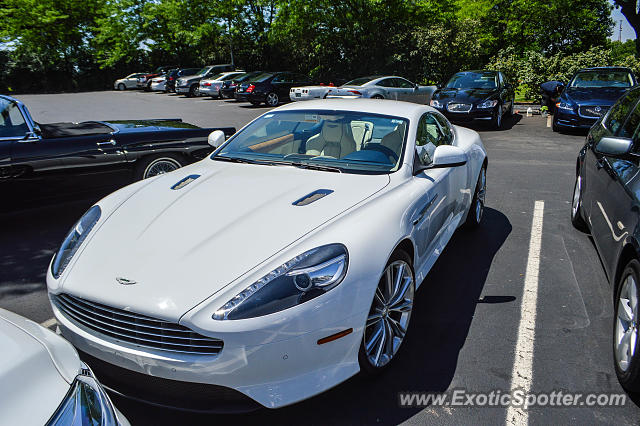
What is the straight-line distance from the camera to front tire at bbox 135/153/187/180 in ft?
19.9

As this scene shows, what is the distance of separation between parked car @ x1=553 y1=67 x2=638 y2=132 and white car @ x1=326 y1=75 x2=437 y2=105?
17.3 ft

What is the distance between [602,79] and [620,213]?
1203cm

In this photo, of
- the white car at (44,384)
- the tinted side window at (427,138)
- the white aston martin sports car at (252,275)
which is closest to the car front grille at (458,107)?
the tinted side window at (427,138)

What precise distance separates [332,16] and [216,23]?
35.8ft

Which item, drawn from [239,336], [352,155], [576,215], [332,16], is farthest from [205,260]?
[332,16]

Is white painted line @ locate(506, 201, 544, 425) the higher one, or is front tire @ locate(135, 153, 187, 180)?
front tire @ locate(135, 153, 187, 180)

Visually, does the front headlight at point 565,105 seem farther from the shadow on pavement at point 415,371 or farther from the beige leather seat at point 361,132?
the beige leather seat at point 361,132

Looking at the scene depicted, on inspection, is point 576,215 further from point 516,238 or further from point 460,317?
point 460,317

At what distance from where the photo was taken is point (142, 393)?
237 cm

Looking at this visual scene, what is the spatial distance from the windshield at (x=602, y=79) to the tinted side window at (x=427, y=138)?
34.9 feet

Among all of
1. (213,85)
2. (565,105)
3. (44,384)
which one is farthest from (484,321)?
(213,85)

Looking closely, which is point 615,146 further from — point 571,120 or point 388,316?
point 571,120

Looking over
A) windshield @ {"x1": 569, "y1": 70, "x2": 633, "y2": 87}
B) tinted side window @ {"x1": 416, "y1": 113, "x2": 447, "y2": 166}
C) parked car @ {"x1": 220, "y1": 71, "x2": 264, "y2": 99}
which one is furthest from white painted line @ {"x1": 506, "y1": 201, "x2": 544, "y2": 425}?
parked car @ {"x1": 220, "y1": 71, "x2": 264, "y2": 99}

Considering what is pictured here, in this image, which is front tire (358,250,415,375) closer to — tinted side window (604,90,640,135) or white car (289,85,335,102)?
tinted side window (604,90,640,135)
